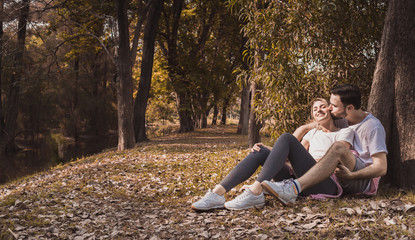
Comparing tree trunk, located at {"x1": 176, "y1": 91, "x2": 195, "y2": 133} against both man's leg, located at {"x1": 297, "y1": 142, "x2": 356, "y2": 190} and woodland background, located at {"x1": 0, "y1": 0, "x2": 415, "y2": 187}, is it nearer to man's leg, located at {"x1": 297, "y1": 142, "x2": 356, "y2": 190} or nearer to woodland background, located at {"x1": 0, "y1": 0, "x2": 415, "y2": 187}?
woodland background, located at {"x1": 0, "y1": 0, "x2": 415, "y2": 187}

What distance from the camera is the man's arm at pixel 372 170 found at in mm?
4043

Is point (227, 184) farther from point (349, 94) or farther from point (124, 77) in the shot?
point (124, 77)

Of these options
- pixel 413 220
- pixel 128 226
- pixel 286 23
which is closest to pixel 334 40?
pixel 286 23

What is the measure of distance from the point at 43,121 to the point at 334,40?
23.2 meters

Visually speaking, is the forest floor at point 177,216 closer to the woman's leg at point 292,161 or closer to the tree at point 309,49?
the woman's leg at point 292,161

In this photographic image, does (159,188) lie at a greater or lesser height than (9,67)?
lesser

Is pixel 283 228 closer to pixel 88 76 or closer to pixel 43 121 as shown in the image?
pixel 43 121

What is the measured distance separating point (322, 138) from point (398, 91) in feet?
4.76

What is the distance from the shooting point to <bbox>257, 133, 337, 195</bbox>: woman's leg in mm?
4246

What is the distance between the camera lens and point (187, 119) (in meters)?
22.3

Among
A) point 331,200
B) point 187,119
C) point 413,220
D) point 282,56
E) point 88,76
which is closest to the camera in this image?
point 413,220

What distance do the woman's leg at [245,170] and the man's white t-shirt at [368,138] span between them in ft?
4.10

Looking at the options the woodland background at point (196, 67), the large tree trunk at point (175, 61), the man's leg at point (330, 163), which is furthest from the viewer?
the large tree trunk at point (175, 61)

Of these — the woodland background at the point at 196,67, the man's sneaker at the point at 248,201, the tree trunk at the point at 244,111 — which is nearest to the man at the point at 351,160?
the man's sneaker at the point at 248,201
